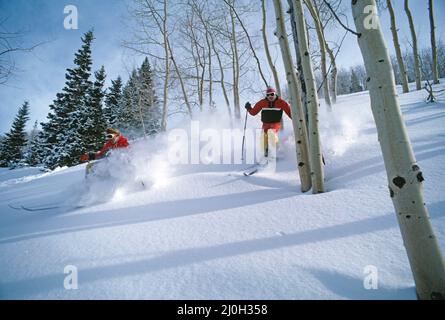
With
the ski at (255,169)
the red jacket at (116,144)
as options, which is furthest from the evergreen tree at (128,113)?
the ski at (255,169)

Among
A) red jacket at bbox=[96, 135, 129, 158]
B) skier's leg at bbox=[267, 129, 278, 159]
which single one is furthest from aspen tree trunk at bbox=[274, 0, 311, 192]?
red jacket at bbox=[96, 135, 129, 158]

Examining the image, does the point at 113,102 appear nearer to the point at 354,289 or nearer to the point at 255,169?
the point at 255,169

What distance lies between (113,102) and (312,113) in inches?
1045

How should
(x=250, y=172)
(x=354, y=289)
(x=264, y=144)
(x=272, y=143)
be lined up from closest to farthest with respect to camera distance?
(x=354, y=289)
(x=250, y=172)
(x=272, y=143)
(x=264, y=144)

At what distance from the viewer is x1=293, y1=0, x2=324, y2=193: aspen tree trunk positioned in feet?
10.2

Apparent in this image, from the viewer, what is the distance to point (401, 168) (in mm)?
1311

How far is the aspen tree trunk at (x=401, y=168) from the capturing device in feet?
4.14

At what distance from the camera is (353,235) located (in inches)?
80.7

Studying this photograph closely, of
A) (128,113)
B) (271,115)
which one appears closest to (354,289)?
(271,115)

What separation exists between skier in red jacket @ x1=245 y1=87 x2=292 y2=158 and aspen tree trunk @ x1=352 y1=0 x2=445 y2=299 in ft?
12.1
